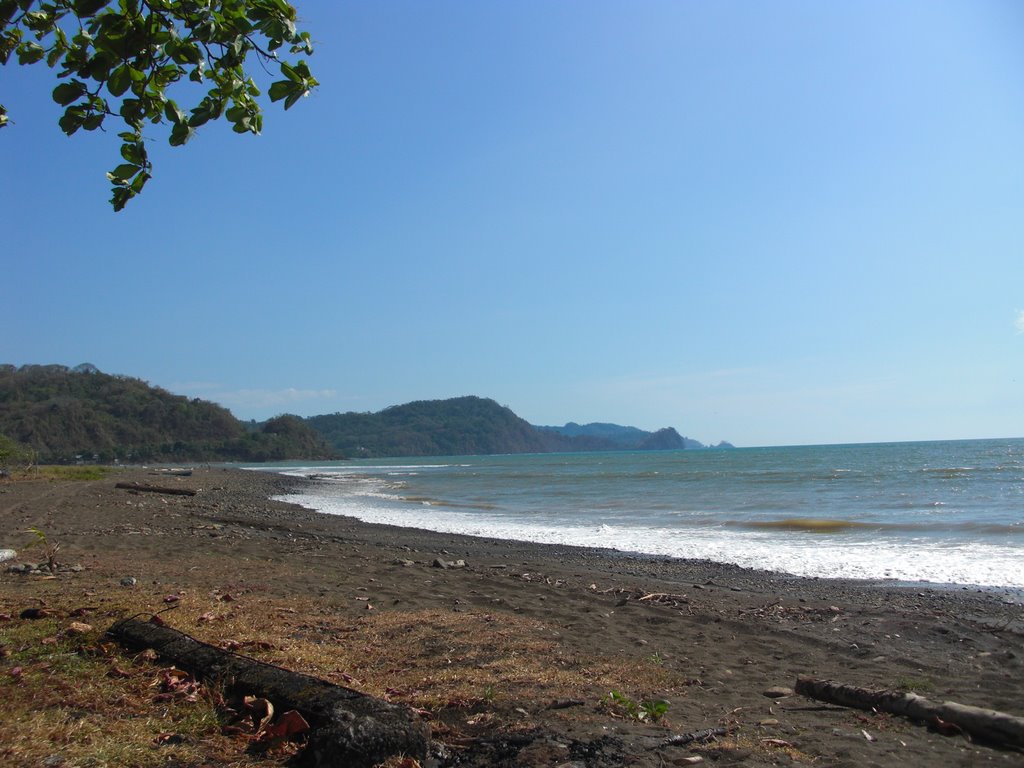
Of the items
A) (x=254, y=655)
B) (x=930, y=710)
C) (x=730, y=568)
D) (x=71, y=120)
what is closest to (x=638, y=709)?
(x=930, y=710)

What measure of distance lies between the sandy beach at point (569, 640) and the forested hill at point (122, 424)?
101991 mm

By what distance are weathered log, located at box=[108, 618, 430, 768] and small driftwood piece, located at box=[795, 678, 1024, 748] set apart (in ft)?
8.93

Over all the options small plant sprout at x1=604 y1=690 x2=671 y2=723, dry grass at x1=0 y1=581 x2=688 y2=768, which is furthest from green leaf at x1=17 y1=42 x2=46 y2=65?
small plant sprout at x1=604 y1=690 x2=671 y2=723

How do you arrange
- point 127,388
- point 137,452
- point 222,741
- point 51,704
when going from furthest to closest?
1. point 127,388
2. point 137,452
3. point 51,704
4. point 222,741

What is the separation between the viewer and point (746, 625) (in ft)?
22.8

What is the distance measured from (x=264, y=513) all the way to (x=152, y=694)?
54.3 feet

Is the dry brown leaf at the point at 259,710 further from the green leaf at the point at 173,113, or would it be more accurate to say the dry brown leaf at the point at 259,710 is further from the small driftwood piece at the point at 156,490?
the small driftwood piece at the point at 156,490

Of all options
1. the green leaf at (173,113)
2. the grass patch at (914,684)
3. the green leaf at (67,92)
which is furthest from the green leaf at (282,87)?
the grass patch at (914,684)

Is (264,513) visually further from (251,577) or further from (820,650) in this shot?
(820,650)

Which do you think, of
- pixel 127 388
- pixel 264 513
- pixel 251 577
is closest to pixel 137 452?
pixel 127 388

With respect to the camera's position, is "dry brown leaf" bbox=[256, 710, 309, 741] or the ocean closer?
"dry brown leaf" bbox=[256, 710, 309, 741]

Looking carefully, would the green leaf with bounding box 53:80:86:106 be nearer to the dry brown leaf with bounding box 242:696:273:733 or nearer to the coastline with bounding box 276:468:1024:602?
the dry brown leaf with bounding box 242:696:273:733

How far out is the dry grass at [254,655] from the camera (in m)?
3.06

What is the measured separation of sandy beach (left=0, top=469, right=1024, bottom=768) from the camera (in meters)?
3.47
